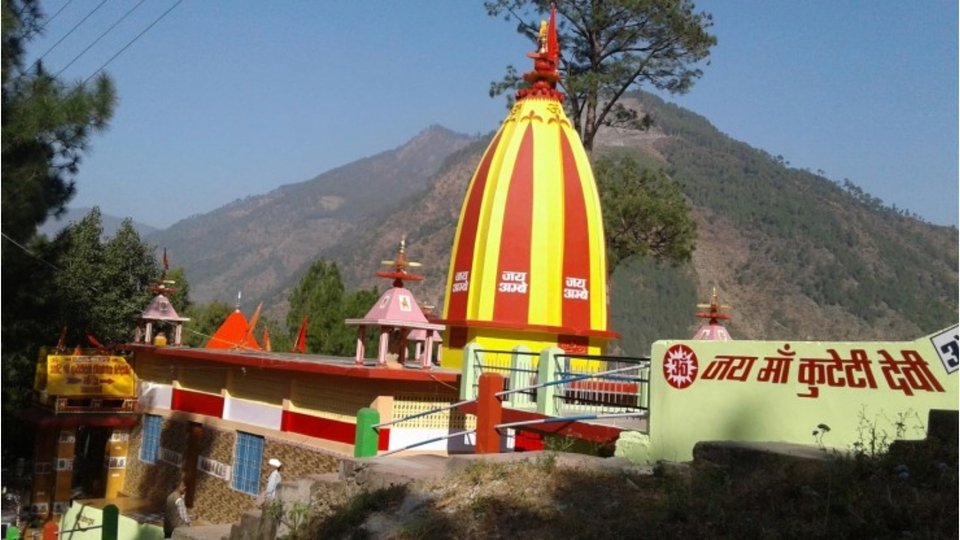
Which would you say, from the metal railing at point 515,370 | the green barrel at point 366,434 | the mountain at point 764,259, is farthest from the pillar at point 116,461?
the mountain at point 764,259

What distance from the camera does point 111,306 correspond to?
32562 mm

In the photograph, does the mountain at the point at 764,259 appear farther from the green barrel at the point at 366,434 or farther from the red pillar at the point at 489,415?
the green barrel at the point at 366,434

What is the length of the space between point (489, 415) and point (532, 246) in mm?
5923

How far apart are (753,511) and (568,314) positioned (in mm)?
11724

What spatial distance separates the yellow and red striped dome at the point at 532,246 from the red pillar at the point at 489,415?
187 inches

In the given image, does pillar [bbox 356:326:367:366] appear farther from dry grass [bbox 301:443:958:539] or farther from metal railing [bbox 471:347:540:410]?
dry grass [bbox 301:443:958:539]

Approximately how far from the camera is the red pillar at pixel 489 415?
12461 mm

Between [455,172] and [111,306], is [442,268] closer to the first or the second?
[455,172]

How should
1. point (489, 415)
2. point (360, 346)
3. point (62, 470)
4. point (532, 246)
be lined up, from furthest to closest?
point (62, 470) < point (532, 246) < point (360, 346) < point (489, 415)

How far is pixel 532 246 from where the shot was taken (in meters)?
17.9

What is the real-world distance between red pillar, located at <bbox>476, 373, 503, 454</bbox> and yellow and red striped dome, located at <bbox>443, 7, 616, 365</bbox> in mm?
4754

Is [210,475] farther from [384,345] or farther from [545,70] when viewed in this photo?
[545,70]

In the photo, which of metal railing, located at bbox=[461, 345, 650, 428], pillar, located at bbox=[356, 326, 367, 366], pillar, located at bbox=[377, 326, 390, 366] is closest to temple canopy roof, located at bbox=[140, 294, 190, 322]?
pillar, located at bbox=[356, 326, 367, 366]

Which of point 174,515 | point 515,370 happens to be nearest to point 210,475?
point 174,515
